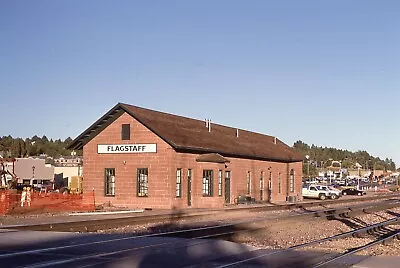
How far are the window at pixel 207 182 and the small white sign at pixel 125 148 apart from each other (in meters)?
5.01

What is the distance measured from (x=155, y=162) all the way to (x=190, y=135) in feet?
17.3

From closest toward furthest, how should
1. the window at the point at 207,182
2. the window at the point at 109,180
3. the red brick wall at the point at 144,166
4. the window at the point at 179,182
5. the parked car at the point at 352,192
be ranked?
the red brick wall at the point at 144,166, the window at the point at 179,182, the window at the point at 109,180, the window at the point at 207,182, the parked car at the point at 352,192

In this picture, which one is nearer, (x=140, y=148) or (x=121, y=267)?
(x=121, y=267)

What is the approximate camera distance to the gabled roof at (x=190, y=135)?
4212cm

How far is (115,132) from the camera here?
43219 mm

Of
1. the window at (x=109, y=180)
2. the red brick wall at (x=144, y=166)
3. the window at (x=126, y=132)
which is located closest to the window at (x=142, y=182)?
the red brick wall at (x=144, y=166)

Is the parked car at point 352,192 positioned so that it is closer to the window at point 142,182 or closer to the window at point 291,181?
the window at point 291,181

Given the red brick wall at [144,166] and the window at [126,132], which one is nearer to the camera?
the red brick wall at [144,166]

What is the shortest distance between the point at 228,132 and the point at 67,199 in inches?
739

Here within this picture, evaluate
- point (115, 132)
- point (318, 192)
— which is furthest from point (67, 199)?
point (318, 192)

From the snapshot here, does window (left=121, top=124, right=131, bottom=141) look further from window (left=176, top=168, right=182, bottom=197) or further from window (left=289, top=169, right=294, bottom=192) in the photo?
window (left=289, top=169, right=294, bottom=192)

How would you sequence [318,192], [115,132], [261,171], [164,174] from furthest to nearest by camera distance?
[318,192] → [261,171] → [115,132] → [164,174]

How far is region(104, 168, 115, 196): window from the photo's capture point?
4294 cm

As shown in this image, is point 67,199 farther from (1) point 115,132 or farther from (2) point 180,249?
(2) point 180,249
